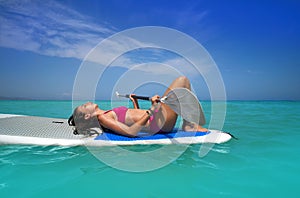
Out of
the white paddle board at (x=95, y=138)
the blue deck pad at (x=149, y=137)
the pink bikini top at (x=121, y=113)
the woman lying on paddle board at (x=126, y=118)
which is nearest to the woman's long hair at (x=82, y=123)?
the woman lying on paddle board at (x=126, y=118)

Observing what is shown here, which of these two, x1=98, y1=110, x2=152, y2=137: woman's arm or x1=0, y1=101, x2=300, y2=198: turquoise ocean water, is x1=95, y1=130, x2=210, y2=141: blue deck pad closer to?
x1=98, y1=110, x2=152, y2=137: woman's arm

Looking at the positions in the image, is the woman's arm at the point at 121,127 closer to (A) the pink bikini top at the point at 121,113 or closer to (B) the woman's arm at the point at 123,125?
(B) the woman's arm at the point at 123,125

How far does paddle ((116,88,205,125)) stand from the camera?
3523 millimetres

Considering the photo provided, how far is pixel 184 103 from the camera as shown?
365 centimetres

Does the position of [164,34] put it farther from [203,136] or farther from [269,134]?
[269,134]

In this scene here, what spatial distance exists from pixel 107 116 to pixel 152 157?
1247mm

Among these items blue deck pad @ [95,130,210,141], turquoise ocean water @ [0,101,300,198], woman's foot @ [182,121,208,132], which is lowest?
turquoise ocean water @ [0,101,300,198]

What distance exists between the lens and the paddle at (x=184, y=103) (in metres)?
3.52

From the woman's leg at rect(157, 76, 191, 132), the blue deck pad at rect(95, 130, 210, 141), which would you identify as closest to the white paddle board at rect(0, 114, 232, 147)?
the blue deck pad at rect(95, 130, 210, 141)

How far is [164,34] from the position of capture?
3750mm

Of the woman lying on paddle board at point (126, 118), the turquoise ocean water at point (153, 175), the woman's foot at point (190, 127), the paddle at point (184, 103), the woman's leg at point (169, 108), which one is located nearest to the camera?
the turquoise ocean water at point (153, 175)

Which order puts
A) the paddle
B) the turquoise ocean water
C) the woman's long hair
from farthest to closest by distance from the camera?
the woman's long hair < the paddle < the turquoise ocean water

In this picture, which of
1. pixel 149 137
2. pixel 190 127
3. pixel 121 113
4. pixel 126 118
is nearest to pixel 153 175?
pixel 149 137

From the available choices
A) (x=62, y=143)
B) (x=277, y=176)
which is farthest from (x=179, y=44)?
(x=62, y=143)
